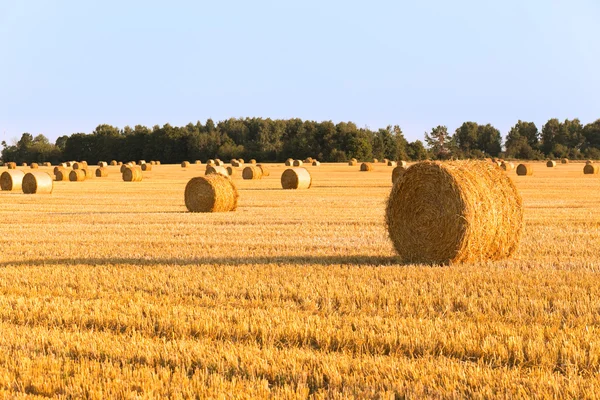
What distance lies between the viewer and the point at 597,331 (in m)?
6.53

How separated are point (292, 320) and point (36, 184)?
26896 millimetres

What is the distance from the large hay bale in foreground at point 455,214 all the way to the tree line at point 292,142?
70.0 m

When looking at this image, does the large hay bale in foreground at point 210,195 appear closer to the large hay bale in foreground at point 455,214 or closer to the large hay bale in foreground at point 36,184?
the large hay bale in foreground at point 455,214

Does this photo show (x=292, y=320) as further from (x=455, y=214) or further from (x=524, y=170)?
(x=524, y=170)

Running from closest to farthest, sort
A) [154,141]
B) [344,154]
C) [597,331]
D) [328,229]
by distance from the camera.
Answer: [597,331] → [328,229] → [344,154] → [154,141]

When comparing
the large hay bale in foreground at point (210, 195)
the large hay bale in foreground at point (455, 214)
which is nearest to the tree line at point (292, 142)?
the large hay bale in foreground at point (210, 195)

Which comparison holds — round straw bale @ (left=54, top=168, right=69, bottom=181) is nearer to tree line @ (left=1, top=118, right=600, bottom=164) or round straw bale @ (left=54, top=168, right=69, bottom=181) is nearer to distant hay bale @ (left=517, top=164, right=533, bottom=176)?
distant hay bale @ (left=517, top=164, right=533, bottom=176)

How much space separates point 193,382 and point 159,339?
126cm

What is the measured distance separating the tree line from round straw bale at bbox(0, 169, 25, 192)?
5112 centimetres

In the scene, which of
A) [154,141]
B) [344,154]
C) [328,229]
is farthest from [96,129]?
[328,229]

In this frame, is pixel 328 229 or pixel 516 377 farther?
pixel 328 229

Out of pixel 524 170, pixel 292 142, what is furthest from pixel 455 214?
pixel 292 142

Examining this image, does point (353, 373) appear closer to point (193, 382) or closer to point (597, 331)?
point (193, 382)

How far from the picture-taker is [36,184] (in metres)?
31.5
